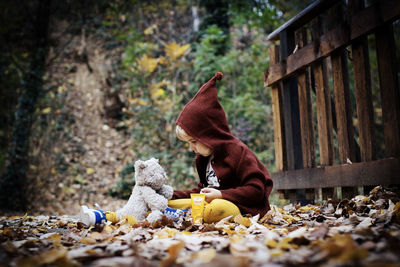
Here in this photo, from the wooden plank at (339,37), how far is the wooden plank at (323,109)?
0.11 meters

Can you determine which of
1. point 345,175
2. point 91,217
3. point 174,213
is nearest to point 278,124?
point 345,175

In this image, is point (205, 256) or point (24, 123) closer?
point (205, 256)

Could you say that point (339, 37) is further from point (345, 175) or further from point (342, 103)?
point (345, 175)

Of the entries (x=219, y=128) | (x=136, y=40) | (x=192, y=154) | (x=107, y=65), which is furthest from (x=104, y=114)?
(x=219, y=128)

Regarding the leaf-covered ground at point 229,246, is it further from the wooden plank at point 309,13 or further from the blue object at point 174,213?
the wooden plank at point 309,13

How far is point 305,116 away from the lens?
313 centimetres

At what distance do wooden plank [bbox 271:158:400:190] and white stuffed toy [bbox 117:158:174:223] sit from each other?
4.73 feet

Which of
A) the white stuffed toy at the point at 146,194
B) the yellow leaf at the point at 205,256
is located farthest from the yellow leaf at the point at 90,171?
the yellow leaf at the point at 205,256

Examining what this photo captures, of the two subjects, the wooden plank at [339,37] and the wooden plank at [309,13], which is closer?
the wooden plank at [339,37]

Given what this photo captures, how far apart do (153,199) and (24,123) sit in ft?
14.2

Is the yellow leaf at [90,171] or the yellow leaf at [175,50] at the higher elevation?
the yellow leaf at [175,50]

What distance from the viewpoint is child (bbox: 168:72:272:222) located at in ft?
7.58

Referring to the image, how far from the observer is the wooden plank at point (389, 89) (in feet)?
7.08

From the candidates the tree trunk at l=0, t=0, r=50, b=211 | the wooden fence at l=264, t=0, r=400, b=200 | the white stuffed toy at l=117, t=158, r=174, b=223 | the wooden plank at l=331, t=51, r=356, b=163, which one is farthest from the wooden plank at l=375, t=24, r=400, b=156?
the tree trunk at l=0, t=0, r=50, b=211
